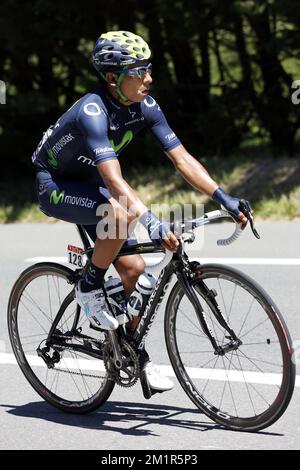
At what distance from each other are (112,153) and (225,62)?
10129mm

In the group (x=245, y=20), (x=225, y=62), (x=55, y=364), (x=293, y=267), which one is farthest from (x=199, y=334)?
(x=225, y=62)

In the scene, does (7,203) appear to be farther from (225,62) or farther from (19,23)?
(225,62)

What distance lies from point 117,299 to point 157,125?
890 millimetres

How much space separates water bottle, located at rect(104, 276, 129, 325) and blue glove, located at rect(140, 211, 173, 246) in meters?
0.64

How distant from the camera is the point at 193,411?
5.55 meters

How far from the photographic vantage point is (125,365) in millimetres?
5430

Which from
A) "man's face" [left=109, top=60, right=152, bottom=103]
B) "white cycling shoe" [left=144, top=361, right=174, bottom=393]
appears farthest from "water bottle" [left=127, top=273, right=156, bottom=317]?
"man's face" [left=109, top=60, right=152, bottom=103]

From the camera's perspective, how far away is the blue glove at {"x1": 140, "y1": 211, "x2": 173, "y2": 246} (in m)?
4.77

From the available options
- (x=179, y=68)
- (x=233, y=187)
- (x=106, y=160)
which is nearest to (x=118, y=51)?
(x=106, y=160)

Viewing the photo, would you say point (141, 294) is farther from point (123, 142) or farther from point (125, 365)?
point (123, 142)

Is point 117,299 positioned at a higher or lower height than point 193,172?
lower

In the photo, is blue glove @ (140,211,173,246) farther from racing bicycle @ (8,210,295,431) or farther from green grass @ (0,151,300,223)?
green grass @ (0,151,300,223)

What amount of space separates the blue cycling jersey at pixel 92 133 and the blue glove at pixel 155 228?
389mm

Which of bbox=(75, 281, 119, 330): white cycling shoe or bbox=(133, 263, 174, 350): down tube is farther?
bbox=(75, 281, 119, 330): white cycling shoe
